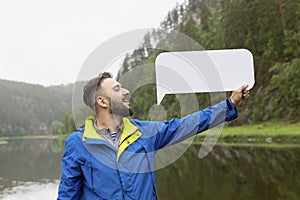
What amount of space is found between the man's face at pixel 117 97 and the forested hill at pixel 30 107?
165502 millimetres

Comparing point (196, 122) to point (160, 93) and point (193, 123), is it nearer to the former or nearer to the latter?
point (193, 123)

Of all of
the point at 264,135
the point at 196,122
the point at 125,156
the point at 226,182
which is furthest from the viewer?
the point at 264,135

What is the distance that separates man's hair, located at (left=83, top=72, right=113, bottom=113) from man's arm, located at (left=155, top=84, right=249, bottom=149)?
0.54 meters

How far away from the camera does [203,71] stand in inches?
115

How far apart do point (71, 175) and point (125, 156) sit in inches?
15.8

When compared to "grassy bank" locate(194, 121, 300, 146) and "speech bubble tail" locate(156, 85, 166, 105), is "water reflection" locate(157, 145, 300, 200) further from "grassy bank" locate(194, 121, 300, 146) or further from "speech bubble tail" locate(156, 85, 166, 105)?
"speech bubble tail" locate(156, 85, 166, 105)

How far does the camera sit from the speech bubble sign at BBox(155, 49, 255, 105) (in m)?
2.86

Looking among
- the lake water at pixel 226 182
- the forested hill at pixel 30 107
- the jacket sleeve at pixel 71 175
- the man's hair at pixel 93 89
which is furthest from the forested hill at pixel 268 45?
the forested hill at pixel 30 107

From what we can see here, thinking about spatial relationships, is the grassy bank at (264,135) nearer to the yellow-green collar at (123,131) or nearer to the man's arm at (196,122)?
the man's arm at (196,122)

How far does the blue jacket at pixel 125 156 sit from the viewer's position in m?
2.78

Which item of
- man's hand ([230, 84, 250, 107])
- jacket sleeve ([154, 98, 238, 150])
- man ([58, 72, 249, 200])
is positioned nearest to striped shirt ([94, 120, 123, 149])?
man ([58, 72, 249, 200])

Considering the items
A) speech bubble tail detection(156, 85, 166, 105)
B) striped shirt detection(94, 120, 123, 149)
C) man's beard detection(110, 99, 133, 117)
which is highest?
speech bubble tail detection(156, 85, 166, 105)

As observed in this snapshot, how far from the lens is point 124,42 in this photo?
10.1 feet

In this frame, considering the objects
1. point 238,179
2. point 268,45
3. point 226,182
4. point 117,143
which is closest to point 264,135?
point 268,45
